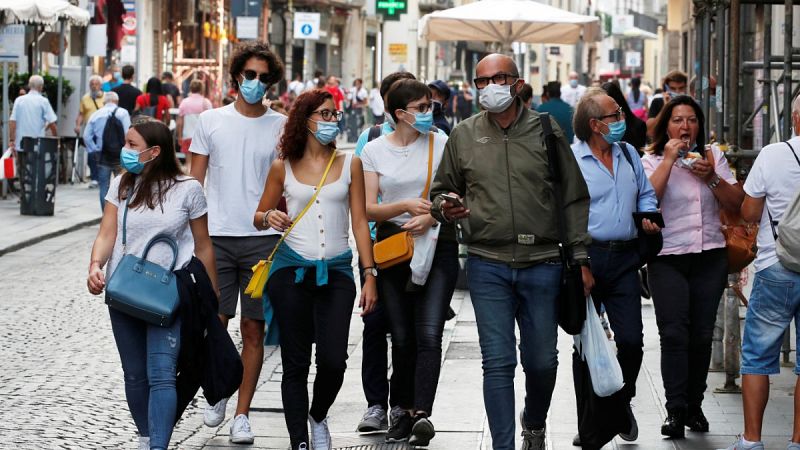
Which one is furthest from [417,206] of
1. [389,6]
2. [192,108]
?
[389,6]

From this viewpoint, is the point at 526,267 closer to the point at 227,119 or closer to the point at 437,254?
the point at 437,254

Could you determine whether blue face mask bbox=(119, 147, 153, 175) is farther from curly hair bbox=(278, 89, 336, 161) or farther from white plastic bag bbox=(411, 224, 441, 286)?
white plastic bag bbox=(411, 224, 441, 286)

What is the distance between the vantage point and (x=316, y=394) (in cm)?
712

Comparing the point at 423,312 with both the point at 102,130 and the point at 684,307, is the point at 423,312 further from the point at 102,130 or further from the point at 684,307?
the point at 102,130

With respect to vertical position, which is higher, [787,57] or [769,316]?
[787,57]

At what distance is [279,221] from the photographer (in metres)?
7.00

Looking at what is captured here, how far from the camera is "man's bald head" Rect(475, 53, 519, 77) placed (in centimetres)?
681

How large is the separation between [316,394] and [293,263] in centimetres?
59

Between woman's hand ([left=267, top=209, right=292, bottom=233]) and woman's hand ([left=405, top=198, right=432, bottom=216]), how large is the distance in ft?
2.19

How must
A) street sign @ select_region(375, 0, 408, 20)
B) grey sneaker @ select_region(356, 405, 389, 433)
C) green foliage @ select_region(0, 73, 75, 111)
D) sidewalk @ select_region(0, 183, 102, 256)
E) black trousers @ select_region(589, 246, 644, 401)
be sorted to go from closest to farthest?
black trousers @ select_region(589, 246, 644, 401), grey sneaker @ select_region(356, 405, 389, 433), sidewalk @ select_region(0, 183, 102, 256), green foliage @ select_region(0, 73, 75, 111), street sign @ select_region(375, 0, 408, 20)

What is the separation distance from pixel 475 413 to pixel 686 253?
142cm

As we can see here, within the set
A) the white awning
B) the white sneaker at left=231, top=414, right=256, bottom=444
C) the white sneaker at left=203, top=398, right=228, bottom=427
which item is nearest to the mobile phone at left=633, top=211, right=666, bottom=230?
the white sneaker at left=231, top=414, right=256, bottom=444

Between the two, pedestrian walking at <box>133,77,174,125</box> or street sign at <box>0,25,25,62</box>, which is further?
pedestrian walking at <box>133,77,174,125</box>

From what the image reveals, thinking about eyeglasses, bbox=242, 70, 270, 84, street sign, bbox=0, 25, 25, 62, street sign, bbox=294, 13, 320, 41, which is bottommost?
eyeglasses, bbox=242, 70, 270, 84
